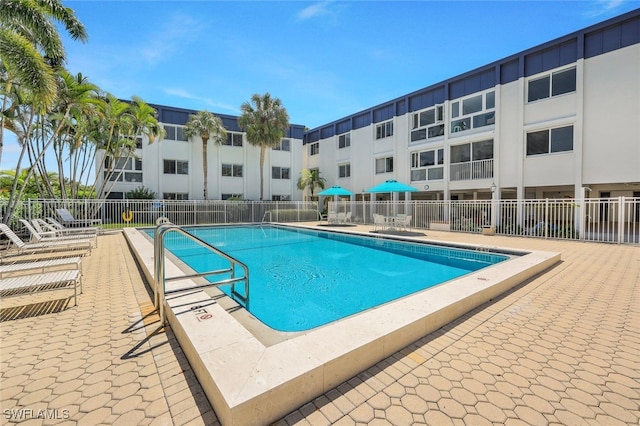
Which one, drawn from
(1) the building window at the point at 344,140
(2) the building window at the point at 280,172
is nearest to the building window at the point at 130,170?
(2) the building window at the point at 280,172

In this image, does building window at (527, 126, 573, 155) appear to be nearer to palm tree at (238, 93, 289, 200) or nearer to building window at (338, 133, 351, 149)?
building window at (338, 133, 351, 149)

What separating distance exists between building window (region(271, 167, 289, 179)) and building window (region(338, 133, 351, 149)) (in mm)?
6382

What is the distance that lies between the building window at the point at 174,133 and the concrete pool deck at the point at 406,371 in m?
23.3

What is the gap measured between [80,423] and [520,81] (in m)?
21.0

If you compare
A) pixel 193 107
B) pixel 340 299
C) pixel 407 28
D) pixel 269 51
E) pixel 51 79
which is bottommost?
pixel 340 299

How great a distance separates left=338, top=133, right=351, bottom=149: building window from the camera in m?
26.9

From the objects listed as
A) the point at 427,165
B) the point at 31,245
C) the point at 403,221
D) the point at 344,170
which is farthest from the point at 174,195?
the point at 427,165

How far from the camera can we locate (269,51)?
11234mm

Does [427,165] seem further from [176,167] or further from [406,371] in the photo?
[176,167]

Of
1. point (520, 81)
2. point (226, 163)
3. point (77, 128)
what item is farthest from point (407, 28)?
point (226, 163)

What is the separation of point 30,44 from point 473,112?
21108 millimetres

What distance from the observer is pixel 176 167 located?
81.4 ft

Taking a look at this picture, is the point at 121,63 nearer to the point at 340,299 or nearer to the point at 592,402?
the point at 340,299

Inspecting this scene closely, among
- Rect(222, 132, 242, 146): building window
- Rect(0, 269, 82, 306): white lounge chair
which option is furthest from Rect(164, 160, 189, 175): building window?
Rect(0, 269, 82, 306): white lounge chair
